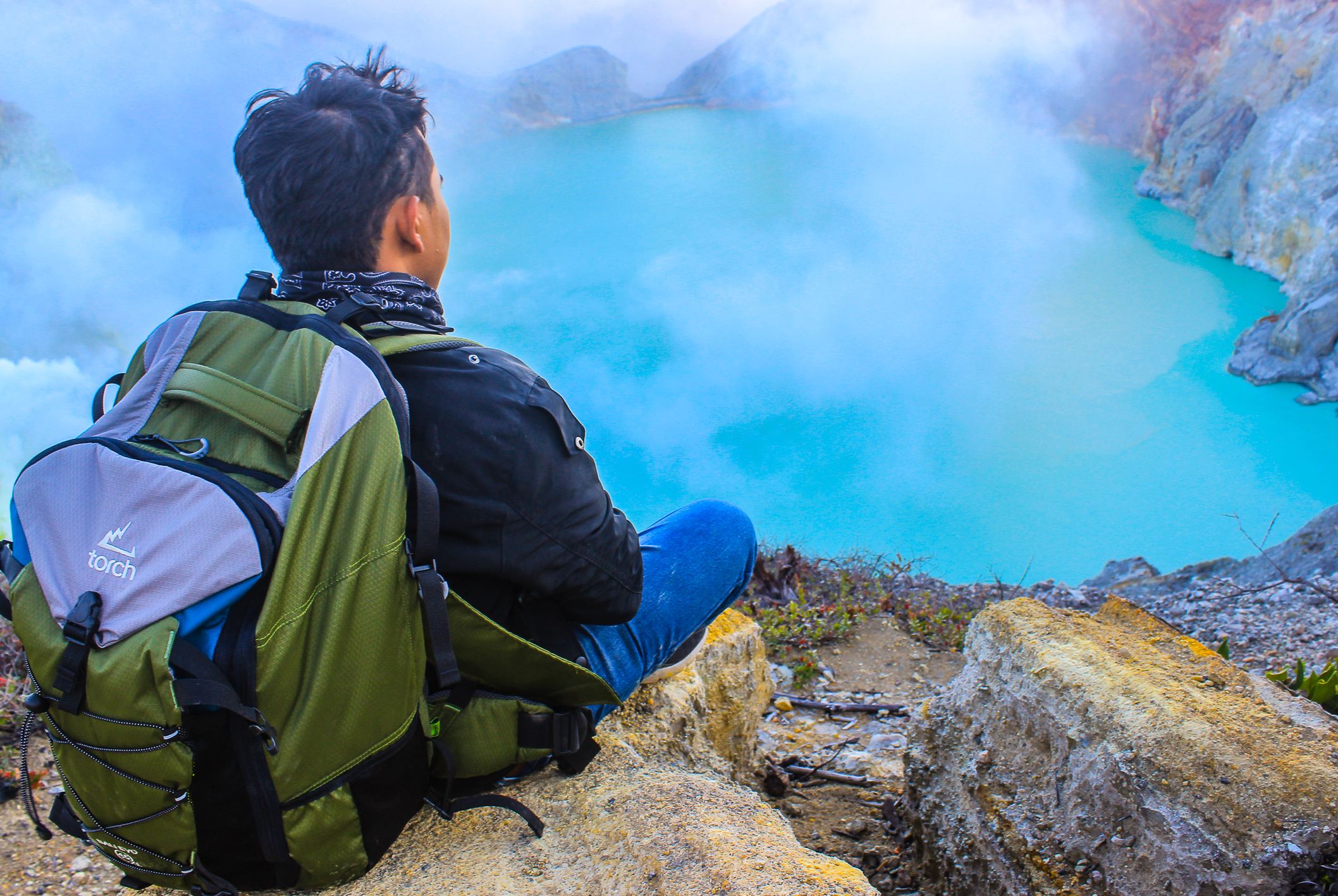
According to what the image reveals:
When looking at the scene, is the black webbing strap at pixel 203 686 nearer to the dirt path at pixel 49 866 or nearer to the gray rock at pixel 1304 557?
the dirt path at pixel 49 866

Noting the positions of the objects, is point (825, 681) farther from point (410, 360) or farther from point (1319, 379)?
point (1319, 379)

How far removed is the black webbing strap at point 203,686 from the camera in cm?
98

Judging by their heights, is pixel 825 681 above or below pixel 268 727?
above

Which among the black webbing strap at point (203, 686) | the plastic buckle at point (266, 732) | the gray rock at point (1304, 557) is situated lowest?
the plastic buckle at point (266, 732)

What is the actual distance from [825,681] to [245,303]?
8.84 feet

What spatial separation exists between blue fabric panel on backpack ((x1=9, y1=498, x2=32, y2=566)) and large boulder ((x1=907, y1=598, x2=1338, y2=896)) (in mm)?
1758

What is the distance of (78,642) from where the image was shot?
101cm

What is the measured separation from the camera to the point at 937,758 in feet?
6.36

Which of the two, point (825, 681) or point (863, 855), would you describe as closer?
point (863, 855)

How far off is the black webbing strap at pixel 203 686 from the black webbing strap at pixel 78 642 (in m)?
0.11

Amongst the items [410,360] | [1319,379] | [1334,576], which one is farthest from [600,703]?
[1319,379]

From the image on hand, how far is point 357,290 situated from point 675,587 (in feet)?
2.84

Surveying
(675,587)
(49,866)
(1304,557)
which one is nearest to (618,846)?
(675,587)

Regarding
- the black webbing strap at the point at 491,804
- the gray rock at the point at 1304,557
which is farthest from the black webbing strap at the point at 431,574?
the gray rock at the point at 1304,557
